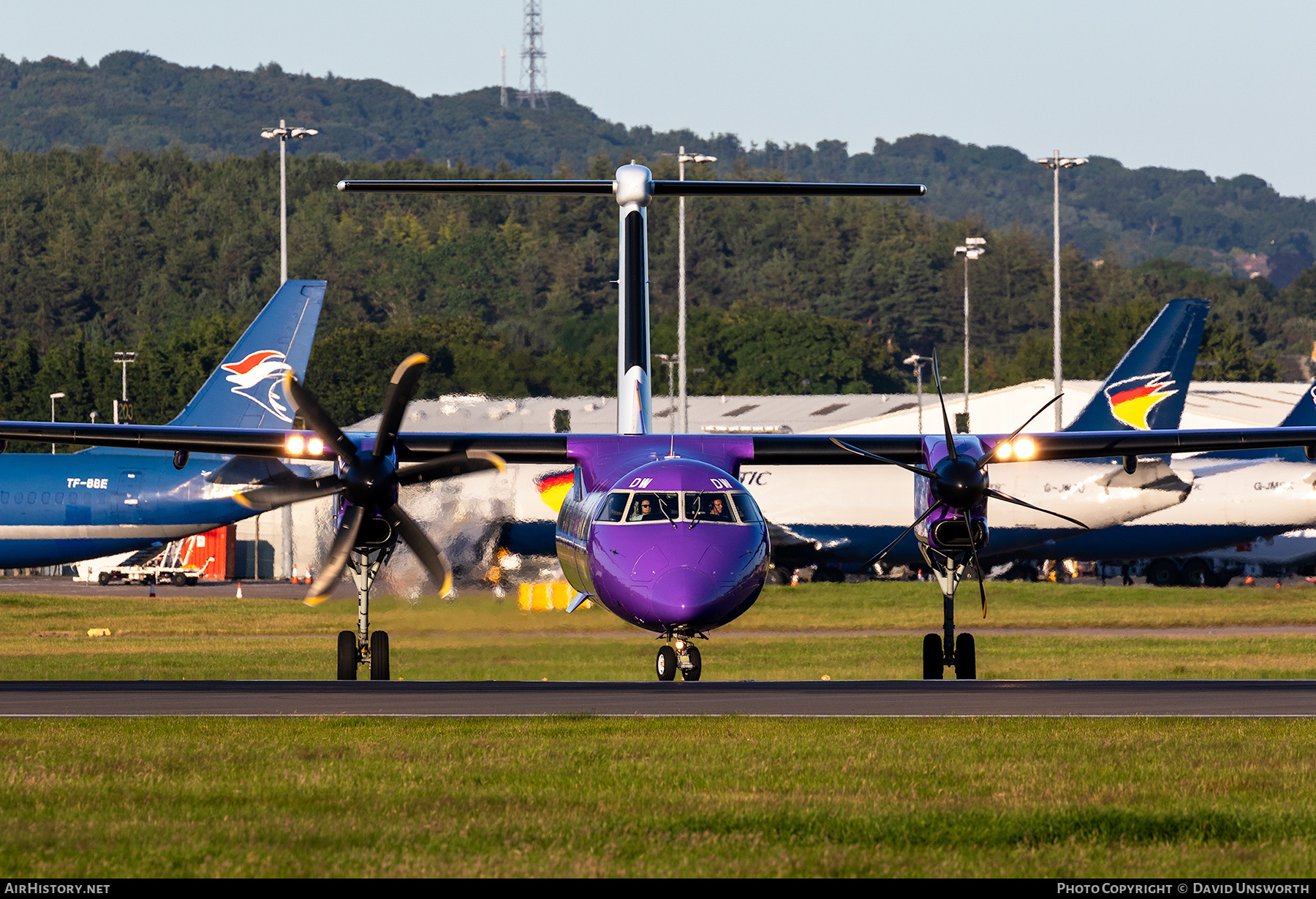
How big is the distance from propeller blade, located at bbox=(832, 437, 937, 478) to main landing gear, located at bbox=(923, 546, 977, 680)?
1432mm

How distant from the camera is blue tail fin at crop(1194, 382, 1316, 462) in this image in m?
56.0

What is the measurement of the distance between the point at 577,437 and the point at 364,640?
195 inches

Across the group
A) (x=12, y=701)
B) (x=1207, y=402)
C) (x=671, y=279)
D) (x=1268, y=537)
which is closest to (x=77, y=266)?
(x=671, y=279)

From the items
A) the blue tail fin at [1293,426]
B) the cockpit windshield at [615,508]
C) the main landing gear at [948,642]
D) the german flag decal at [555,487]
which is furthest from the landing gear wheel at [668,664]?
the blue tail fin at [1293,426]

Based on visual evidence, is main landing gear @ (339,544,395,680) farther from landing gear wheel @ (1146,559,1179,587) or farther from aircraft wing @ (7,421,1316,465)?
landing gear wheel @ (1146,559,1179,587)

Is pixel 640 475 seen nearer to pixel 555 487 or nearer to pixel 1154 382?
pixel 555 487

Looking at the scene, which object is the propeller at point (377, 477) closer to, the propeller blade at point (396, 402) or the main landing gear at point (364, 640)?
the propeller blade at point (396, 402)

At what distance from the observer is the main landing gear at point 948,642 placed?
1128 inches

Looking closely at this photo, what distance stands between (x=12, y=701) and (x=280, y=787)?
884 cm

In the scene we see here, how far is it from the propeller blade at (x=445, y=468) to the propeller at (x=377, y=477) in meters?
0.01

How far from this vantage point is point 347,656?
29.1m

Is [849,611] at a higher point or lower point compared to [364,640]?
lower

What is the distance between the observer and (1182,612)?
5584 centimetres

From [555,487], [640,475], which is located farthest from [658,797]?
[555,487]
